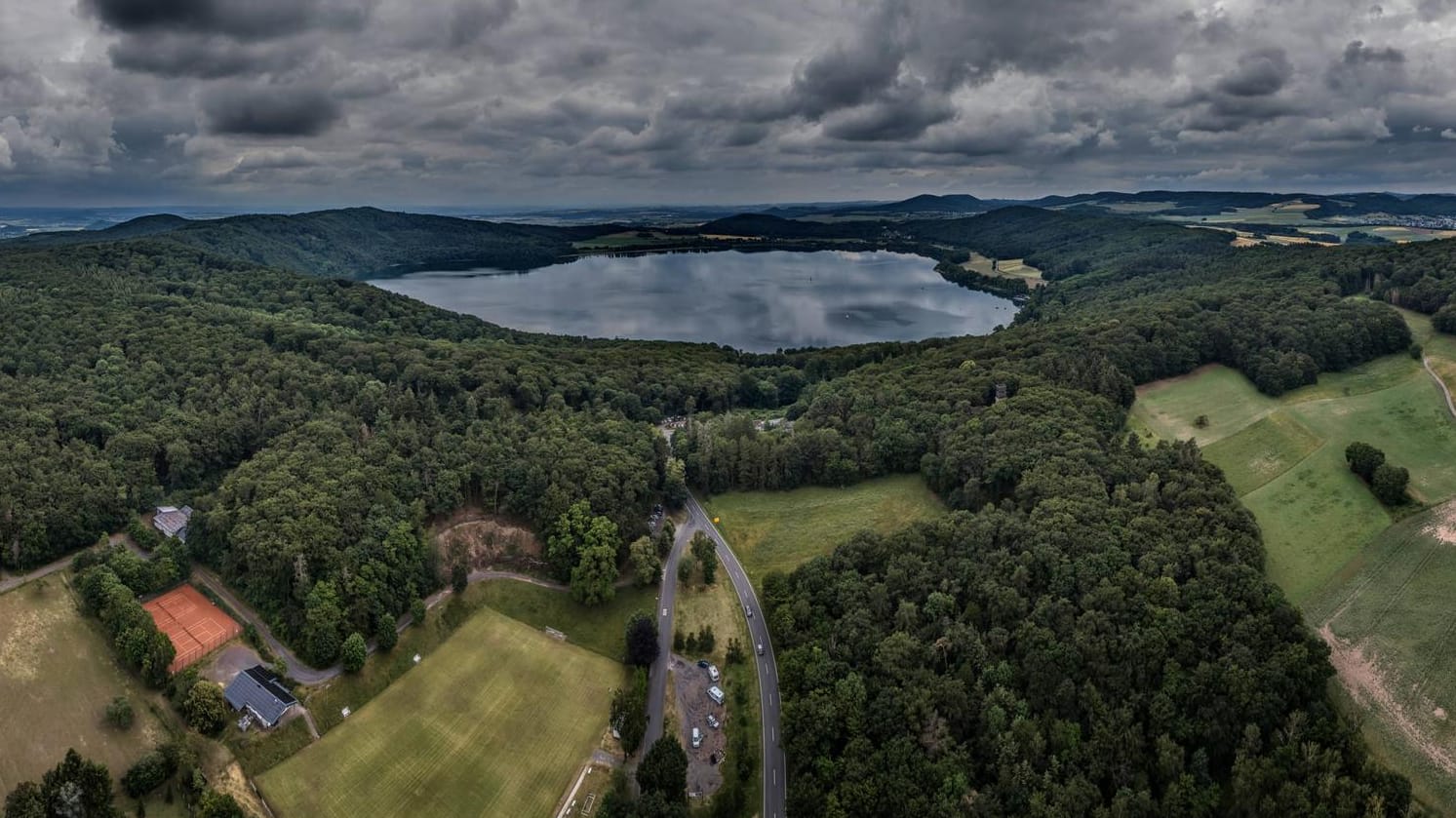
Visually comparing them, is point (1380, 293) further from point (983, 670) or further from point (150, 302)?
point (150, 302)

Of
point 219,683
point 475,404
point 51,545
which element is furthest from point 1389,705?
point 51,545

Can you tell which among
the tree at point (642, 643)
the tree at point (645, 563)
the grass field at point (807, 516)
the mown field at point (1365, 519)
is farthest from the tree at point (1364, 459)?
the tree at point (642, 643)

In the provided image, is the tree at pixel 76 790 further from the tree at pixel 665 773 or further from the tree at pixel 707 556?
the tree at pixel 707 556

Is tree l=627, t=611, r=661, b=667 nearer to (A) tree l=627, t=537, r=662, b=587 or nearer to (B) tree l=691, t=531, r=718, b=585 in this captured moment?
(A) tree l=627, t=537, r=662, b=587

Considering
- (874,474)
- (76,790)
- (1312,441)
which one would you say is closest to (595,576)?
(874,474)

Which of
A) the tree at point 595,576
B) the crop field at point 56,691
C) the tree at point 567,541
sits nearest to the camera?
the crop field at point 56,691

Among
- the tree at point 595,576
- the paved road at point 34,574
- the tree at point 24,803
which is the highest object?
the paved road at point 34,574

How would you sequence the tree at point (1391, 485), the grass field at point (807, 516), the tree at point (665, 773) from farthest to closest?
the grass field at point (807, 516), the tree at point (1391, 485), the tree at point (665, 773)
